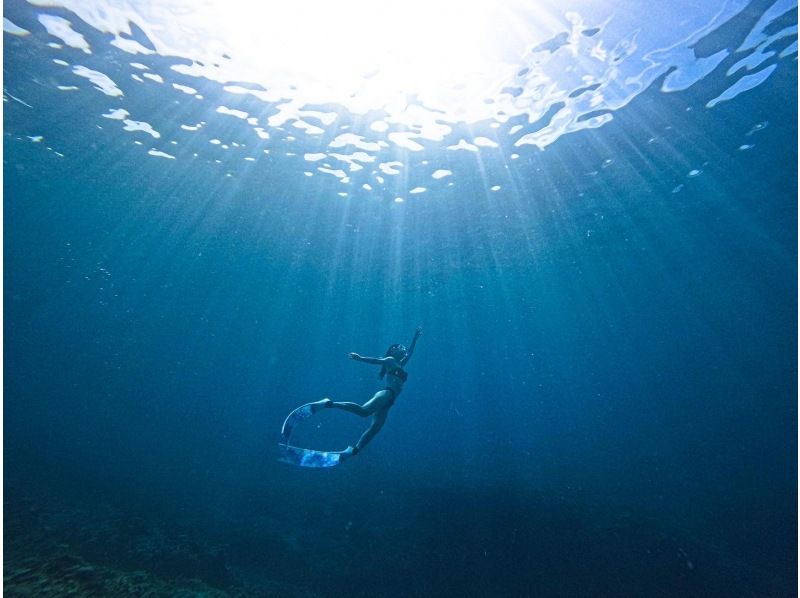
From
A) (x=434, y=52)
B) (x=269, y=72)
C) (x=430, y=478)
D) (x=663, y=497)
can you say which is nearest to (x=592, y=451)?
(x=663, y=497)

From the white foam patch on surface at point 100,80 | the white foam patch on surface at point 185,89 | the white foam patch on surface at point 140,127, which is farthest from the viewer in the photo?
the white foam patch on surface at point 140,127

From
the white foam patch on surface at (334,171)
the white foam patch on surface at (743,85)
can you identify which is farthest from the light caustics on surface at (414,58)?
the white foam patch on surface at (334,171)

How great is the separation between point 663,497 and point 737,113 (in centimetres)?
1782

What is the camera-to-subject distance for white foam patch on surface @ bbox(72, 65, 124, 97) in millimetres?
12586

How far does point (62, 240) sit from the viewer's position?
133ft

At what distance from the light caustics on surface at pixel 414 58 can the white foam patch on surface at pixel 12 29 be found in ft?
0.17

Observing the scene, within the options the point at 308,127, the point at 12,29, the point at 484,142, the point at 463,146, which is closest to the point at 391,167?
the point at 463,146

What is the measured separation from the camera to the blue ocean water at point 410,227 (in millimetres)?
9492

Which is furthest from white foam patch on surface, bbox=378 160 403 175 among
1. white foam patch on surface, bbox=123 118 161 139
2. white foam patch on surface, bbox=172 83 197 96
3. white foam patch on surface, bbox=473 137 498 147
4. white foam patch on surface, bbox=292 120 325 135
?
white foam patch on surface, bbox=123 118 161 139

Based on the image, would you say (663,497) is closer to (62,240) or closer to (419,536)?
(419,536)

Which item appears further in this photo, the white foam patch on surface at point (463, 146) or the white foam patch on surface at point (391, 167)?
the white foam patch on surface at point (391, 167)

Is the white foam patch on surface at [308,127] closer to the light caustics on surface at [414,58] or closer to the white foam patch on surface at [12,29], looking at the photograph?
the light caustics on surface at [414,58]

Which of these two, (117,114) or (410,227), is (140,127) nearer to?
(117,114)

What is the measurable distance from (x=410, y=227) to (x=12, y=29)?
18622 mm
